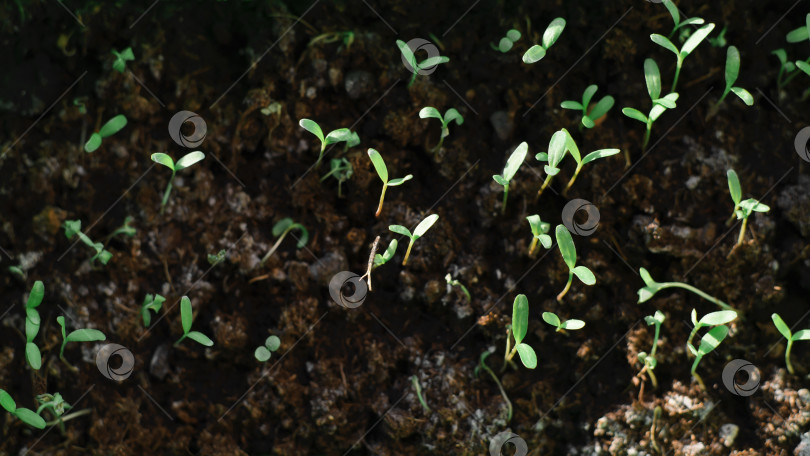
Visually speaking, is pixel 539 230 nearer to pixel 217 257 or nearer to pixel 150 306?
pixel 217 257

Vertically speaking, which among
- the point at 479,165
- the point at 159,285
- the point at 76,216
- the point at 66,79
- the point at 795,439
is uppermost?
the point at 66,79

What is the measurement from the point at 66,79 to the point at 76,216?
33 centimetres

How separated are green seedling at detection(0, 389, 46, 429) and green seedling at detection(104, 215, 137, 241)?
38 centimetres

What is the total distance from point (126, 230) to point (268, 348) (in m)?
0.42

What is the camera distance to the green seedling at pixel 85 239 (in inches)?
61.8

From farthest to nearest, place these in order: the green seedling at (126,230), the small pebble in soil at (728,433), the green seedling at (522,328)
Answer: the green seedling at (126,230) → the small pebble in soil at (728,433) → the green seedling at (522,328)

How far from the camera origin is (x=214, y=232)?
1621mm

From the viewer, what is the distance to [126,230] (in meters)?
1.60

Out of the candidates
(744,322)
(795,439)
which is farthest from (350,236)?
(795,439)

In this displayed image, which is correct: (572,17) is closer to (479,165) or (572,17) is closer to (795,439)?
(479,165)

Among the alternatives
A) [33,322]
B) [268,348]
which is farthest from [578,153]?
[33,322]

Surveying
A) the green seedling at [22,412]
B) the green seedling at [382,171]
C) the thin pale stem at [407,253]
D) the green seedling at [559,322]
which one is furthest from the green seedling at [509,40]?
the green seedling at [22,412]

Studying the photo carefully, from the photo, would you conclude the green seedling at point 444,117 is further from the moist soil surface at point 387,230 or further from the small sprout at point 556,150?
the small sprout at point 556,150

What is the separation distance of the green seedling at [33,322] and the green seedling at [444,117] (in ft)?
2.89
